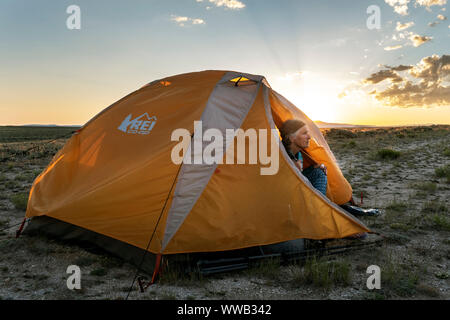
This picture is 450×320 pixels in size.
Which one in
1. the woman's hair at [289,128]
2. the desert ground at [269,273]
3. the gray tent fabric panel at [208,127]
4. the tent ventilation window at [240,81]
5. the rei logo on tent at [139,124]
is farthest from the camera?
the woman's hair at [289,128]

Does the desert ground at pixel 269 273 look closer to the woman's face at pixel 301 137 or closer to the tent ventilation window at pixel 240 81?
the woman's face at pixel 301 137

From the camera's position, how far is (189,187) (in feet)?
13.6

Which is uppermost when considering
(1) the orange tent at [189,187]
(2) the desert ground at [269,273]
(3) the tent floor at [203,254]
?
(1) the orange tent at [189,187]

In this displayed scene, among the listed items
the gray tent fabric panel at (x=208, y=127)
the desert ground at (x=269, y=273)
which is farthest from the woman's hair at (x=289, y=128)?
the desert ground at (x=269, y=273)

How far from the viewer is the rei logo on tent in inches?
196

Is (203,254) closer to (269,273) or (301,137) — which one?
(269,273)

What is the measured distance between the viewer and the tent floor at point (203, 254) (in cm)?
409

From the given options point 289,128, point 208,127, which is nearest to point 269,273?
point 208,127

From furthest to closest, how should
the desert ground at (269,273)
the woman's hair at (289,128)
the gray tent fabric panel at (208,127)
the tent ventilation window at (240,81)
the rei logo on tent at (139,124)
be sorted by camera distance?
the woman's hair at (289,128) → the tent ventilation window at (240,81) → the rei logo on tent at (139,124) → the gray tent fabric panel at (208,127) → the desert ground at (269,273)

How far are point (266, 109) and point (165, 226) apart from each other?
7.46 ft

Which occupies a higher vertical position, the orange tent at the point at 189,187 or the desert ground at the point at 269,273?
the orange tent at the point at 189,187

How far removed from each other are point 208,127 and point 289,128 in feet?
4.95

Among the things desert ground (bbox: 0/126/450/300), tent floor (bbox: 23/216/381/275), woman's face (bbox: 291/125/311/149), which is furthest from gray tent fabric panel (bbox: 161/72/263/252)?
woman's face (bbox: 291/125/311/149)

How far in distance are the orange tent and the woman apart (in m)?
0.52
